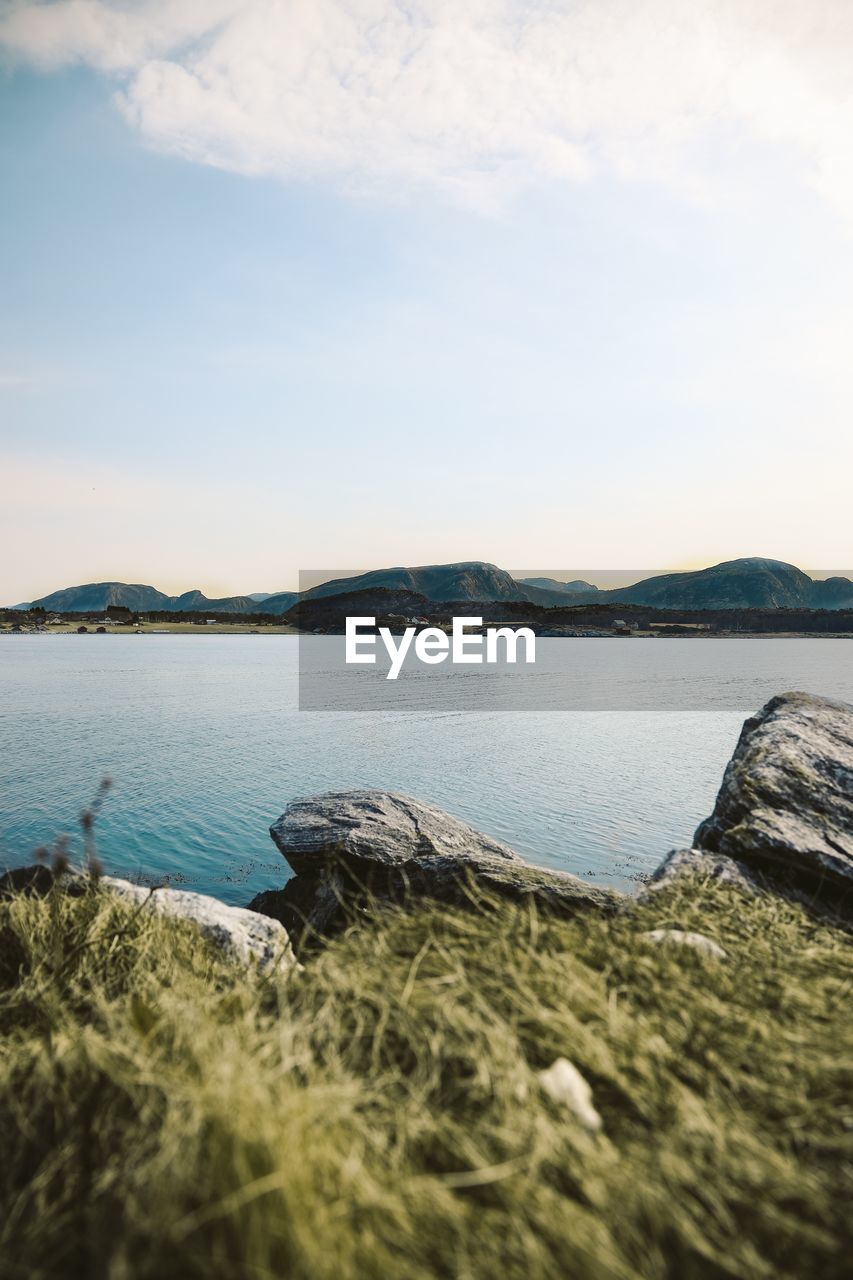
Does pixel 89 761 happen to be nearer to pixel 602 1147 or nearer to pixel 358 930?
pixel 358 930

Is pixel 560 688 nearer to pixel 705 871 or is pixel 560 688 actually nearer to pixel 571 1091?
pixel 705 871

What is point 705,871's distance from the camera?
21.2ft

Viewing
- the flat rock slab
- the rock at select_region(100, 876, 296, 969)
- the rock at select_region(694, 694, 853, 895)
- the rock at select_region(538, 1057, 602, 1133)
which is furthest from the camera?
the flat rock slab

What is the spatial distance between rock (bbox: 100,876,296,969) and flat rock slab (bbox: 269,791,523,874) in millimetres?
3462

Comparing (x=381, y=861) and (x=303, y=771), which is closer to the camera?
(x=381, y=861)

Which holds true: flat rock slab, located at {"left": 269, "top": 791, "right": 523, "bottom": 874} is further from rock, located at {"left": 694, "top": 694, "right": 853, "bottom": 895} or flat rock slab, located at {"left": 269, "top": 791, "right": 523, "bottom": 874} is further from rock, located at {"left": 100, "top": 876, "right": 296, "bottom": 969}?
rock, located at {"left": 694, "top": 694, "right": 853, "bottom": 895}

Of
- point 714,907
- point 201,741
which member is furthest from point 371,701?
point 714,907

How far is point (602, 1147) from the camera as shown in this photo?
2705mm

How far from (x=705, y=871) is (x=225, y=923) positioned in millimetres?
4213

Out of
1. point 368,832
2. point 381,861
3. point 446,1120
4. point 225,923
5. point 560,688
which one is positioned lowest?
point 560,688

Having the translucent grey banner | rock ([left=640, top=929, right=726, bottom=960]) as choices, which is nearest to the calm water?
the translucent grey banner

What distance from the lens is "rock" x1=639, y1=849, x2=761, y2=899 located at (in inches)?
249

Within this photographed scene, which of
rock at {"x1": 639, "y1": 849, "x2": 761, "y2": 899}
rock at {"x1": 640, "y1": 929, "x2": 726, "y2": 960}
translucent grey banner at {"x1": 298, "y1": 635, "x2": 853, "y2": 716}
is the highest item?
rock at {"x1": 640, "y1": 929, "x2": 726, "y2": 960}

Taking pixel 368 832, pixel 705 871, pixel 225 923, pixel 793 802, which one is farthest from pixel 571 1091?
pixel 368 832
